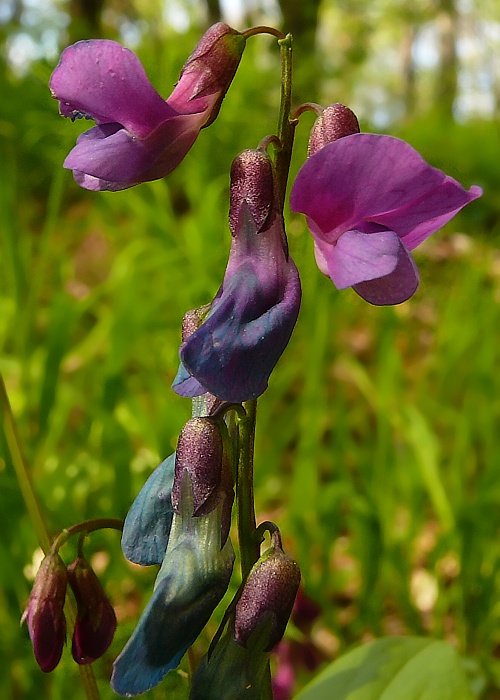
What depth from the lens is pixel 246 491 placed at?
77 centimetres

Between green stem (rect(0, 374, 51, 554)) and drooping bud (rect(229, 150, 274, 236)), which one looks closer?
drooping bud (rect(229, 150, 274, 236))

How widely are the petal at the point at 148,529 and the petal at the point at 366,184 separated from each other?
0.32 meters

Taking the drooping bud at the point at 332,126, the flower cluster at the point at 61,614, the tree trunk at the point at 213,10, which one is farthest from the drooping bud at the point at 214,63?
the tree trunk at the point at 213,10

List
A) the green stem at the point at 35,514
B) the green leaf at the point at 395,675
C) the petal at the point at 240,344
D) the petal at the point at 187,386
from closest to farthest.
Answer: the petal at the point at 240,344, the petal at the point at 187,386, the green stem at the point at 35,514, the green leaf at the point at 395,675

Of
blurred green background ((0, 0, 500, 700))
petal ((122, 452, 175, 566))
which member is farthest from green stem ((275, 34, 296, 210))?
blurred green background ((0, 0, 500, 700))

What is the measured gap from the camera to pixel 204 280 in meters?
2.18

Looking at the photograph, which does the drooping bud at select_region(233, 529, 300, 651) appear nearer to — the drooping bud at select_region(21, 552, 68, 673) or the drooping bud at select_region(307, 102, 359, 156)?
the drooping bud at select_region(21, 552, 68, 673)

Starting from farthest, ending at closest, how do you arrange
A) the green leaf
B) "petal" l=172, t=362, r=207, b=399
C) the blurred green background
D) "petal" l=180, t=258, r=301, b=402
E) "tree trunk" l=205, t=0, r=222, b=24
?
"tree trunk" l=205, t=0, r=222, b=24, the blurred green background, the green leaf, "petal" l=172, t=362, r=207, b=399, "petal" l=180, t=258, r=301, b=402

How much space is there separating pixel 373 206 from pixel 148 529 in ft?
1.25

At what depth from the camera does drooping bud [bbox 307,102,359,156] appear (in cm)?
72

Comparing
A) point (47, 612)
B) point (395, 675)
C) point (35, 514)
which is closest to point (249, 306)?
point (47, 612)

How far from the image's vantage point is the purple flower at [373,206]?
64cm

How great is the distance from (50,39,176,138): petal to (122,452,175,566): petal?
1.16 feet

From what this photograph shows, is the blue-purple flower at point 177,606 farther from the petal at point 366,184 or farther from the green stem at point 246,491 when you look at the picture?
the petal at point 366,184
